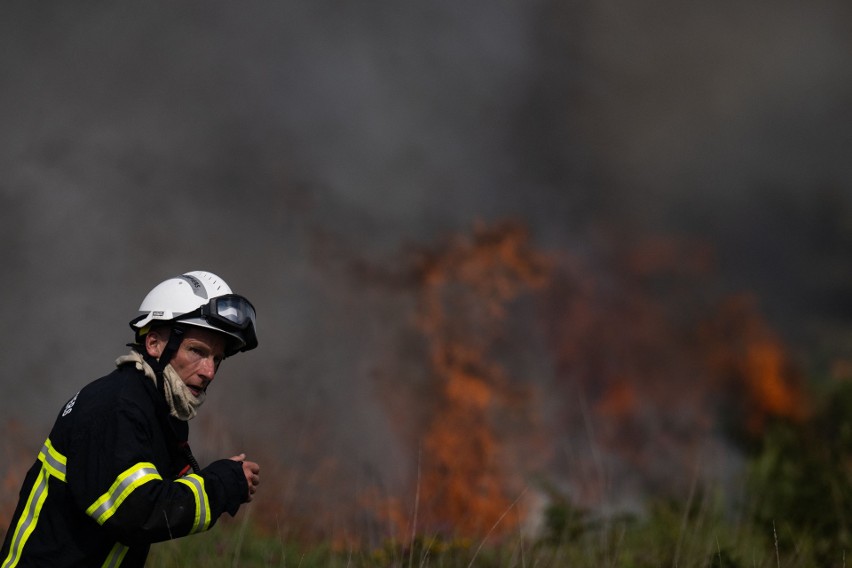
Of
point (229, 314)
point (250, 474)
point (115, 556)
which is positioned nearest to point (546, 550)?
point (250, 474)

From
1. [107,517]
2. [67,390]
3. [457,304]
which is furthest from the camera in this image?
[457,304]

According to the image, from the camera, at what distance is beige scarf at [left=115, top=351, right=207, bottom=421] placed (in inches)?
125

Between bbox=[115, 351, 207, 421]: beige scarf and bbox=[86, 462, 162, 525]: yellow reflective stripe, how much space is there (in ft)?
1.36

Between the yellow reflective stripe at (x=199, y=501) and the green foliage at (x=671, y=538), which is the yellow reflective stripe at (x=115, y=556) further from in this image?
the green foliage at (x=671, y=538)

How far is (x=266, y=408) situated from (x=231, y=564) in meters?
7.33

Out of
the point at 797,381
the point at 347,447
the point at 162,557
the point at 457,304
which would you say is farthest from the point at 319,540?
the point at 797,381

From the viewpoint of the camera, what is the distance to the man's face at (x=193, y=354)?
11.1ft

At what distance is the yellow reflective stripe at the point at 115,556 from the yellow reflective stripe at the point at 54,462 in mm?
354

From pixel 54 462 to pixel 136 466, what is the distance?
0.43m

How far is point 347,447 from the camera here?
12555 mm

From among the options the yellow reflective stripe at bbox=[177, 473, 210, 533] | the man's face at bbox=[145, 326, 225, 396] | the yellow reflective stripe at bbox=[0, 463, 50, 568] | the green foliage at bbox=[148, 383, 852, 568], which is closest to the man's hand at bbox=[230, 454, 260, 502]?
the yellow reflective stripe at bbox=[177, 473, 210, 533]

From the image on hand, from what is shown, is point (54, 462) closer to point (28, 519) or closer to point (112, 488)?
point (28, 519)

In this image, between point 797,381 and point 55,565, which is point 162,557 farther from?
point 797,381

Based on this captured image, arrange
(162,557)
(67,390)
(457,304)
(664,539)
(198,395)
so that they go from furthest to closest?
1. (457,304)
2. (67,390)
3. (664,539)
4. (162,557)
5. (198,395)
